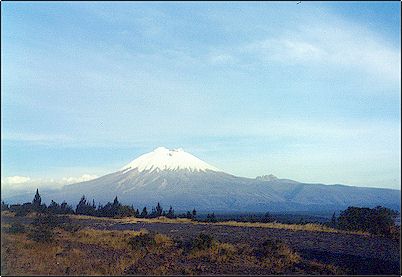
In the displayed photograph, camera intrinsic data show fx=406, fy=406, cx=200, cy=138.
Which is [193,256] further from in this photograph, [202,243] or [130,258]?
[130,258]

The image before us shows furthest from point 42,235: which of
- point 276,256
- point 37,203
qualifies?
point 37,203

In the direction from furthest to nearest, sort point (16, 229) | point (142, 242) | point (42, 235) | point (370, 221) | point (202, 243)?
point (370, 221) → point (16, 229) → point (42, 235) → point (142, 242) → point (202, 243)

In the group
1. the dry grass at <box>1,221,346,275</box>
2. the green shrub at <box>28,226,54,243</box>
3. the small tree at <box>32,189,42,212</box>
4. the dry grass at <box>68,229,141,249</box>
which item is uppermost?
the small tree at <box>32,189,42,212</box>

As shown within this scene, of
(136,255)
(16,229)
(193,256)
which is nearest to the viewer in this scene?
(193,256)

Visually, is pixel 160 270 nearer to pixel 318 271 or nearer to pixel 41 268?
pixel 41 268

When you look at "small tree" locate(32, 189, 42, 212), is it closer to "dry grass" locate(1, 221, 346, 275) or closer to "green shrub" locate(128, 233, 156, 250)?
"dry grass" locate(1, 221, 346, 275)

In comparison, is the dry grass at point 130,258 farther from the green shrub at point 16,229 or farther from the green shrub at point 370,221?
the green shrub at point 370,221

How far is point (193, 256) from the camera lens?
15.9 meters

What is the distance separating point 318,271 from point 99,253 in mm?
8605

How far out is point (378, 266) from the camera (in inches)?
560

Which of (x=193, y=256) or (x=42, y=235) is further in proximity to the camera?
(x=42, y=235)

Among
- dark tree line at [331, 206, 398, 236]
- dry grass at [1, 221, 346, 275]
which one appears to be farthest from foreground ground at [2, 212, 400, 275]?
dark tree line at [331, 206, 398, 236]

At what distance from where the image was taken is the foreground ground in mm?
13773

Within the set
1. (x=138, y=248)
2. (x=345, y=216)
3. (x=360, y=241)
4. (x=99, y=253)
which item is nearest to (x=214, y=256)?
(x=138, y=248)
